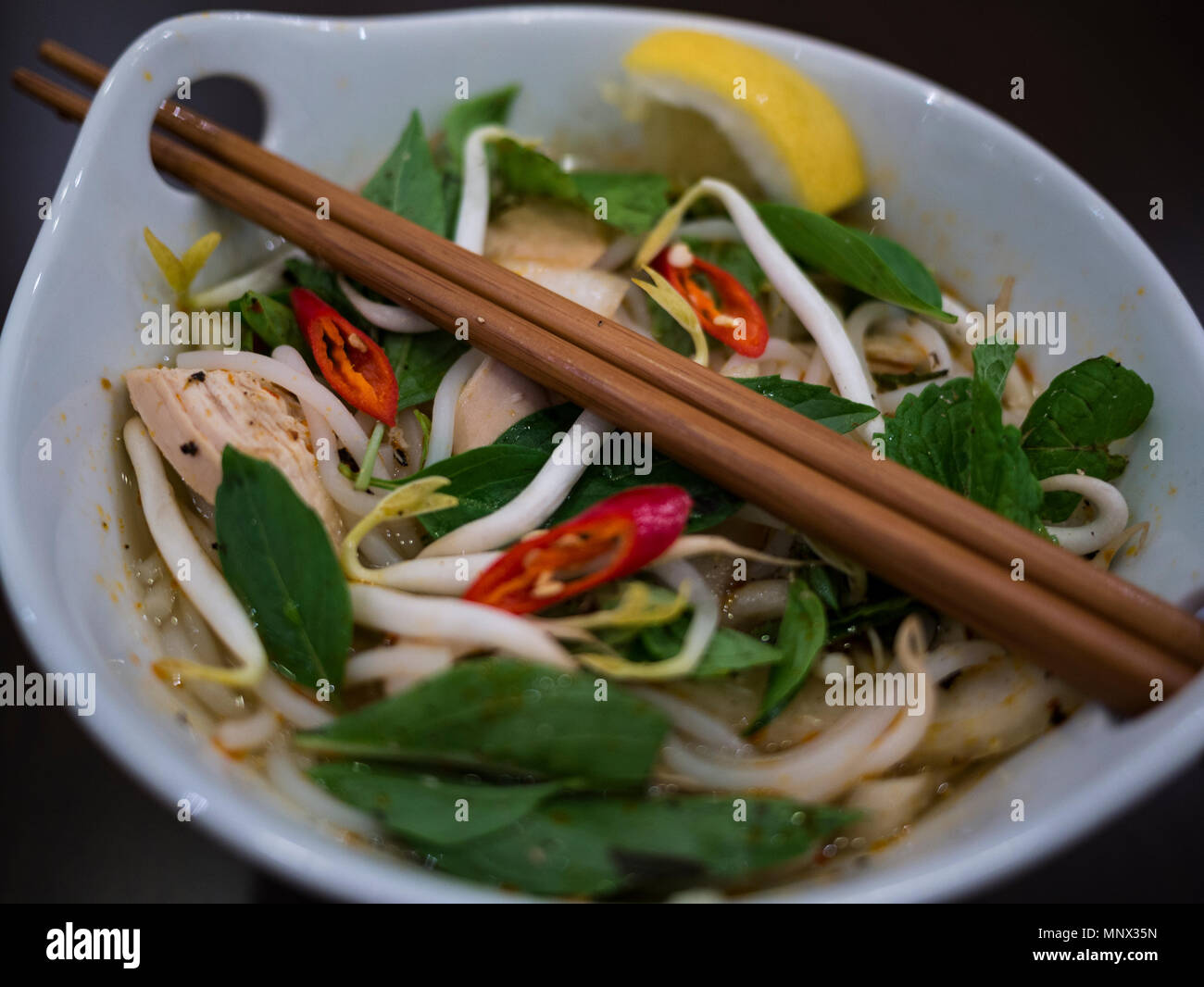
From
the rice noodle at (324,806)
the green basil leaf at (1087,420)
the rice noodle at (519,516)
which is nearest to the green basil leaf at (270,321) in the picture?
the rice noodle at (519,516)

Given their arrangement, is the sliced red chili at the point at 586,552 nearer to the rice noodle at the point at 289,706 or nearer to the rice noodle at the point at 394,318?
the rice noodle at the point at 289,706

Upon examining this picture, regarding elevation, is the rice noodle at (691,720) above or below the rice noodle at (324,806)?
above

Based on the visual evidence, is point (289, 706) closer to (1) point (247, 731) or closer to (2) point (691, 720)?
(1) point (247, 731)

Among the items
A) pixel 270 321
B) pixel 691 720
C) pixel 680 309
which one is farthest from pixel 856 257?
pixel 270 321

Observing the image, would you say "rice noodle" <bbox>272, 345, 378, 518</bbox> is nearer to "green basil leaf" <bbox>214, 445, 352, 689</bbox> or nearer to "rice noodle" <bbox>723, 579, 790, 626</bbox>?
"green basil leaf" <bbox>214, 445, 352, 689</bbox>

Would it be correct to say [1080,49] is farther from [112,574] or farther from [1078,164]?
[112,574]

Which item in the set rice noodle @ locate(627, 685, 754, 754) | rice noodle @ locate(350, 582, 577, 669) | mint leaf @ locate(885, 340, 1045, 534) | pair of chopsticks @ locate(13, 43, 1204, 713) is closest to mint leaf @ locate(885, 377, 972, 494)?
mint leaf @ locate(885, 340, 1045, 534)
